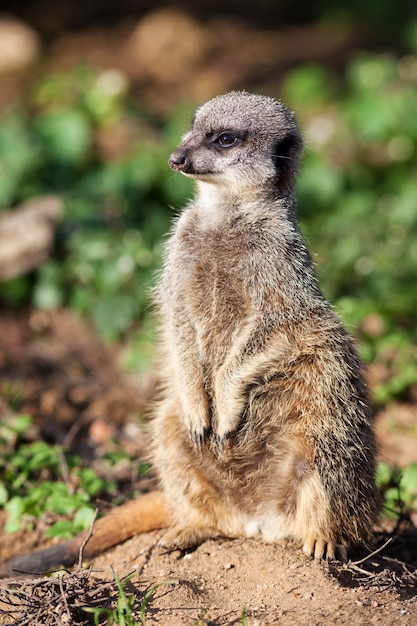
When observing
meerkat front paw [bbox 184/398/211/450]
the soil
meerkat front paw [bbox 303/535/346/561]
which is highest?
meerkat front paw [bbox 184/398/211/450]

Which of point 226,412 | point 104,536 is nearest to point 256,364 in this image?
point 226,412

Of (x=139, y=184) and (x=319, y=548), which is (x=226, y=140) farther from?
(x=139, y=184)

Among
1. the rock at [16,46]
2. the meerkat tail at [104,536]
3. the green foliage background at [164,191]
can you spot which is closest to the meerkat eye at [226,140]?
the meerkat tail at [104,536]

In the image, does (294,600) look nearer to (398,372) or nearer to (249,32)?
(398,372)

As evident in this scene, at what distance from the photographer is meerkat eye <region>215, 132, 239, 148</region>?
350 centimetres

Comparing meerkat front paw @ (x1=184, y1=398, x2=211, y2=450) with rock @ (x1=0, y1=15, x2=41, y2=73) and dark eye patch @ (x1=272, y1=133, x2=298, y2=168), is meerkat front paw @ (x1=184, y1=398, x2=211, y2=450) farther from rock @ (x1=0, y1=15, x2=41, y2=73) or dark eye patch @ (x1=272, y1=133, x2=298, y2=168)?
rock @ (x1=0, y1=15, x2=41, y2=73)

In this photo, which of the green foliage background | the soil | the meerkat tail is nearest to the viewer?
the soil

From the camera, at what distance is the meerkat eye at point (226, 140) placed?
3.50 metres

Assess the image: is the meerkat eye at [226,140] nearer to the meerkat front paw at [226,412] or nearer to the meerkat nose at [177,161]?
the meerkat nose at [177,161]

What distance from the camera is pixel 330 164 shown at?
8234 millimetres

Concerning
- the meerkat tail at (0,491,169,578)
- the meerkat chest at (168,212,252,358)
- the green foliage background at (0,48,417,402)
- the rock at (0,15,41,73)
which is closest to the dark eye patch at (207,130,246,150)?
the meerkat chest at (168,212,252,358)

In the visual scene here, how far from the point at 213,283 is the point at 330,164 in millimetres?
5091

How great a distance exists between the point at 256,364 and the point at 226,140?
95 centimetres

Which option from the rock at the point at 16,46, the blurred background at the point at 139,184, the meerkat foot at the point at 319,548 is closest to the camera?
the meerkat foot at the point at 319,548
